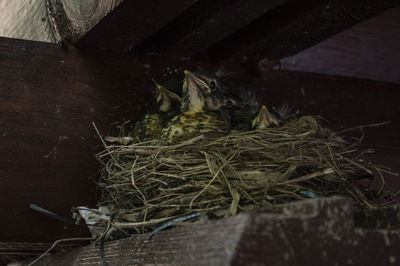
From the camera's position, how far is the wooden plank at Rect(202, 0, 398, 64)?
5.33 feet

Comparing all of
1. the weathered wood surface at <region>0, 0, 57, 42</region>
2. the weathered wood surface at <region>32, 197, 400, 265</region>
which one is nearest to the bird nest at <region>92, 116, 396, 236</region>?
the weathered wood surface at <region>32, 197, 400, 265</region>

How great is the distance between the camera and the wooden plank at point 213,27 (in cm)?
155

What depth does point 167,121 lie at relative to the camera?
5.89ft

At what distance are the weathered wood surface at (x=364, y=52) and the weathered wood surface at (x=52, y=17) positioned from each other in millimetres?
797

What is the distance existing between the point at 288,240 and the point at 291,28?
93 cm

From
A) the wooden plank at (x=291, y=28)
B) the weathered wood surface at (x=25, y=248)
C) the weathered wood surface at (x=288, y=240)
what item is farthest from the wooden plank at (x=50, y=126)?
the weathered wood surface at (x=288, y=240)

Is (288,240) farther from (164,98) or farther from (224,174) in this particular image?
(164,98)

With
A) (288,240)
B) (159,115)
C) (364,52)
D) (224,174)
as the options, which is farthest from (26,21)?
(288,240)

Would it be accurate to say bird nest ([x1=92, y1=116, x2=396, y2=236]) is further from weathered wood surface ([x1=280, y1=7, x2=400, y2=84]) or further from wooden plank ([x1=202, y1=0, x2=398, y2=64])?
weathered wood surface ([x1=280, y1=7, x2=400, y2=84])

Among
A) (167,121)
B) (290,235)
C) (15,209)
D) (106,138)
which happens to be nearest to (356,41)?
(167,121)

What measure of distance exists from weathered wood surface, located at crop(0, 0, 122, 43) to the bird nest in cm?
32

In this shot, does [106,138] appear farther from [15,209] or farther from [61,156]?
[15,209]

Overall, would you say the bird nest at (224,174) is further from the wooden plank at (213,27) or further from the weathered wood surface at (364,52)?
the weathered wood surface at (364,52)

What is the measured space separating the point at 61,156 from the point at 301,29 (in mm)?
710
